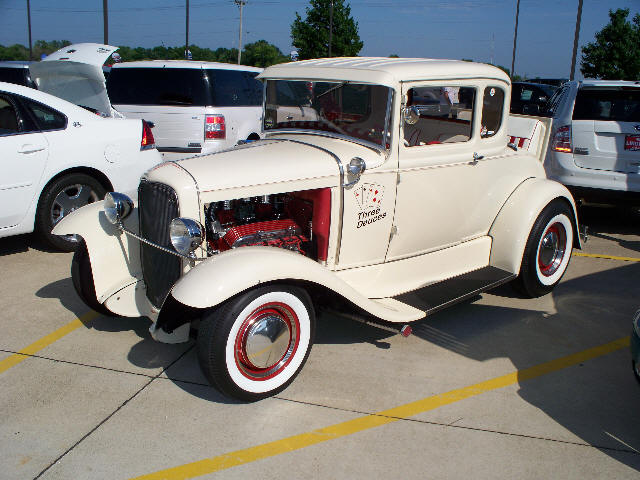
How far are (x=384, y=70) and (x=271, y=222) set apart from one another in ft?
4.21

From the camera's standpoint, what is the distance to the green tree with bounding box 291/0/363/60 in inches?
1465

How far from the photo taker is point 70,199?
5.86m

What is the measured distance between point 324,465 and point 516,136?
3.79 metres

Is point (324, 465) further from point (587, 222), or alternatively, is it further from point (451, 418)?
point (587, 222)

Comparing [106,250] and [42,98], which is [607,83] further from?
[42,98]

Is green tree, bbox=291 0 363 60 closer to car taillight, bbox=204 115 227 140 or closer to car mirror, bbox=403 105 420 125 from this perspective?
car taillight, bbox=204 115 227 140

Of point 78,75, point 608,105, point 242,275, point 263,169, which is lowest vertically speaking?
point 242,275

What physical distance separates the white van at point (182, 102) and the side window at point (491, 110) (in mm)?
4210

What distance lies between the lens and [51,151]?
557 cm

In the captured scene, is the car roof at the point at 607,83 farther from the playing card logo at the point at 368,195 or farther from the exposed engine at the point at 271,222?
the exposed engine at the point at 271,222

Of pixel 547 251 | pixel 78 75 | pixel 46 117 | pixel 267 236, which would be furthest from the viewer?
pixel 78 75

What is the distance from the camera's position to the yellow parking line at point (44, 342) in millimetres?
3828

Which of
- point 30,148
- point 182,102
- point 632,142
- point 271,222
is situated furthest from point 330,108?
point 182,102

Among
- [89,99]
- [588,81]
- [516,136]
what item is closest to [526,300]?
[516,136]
